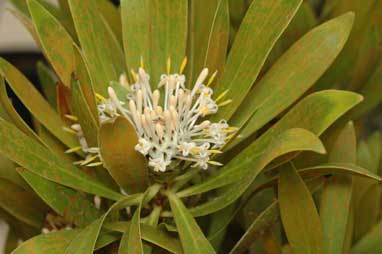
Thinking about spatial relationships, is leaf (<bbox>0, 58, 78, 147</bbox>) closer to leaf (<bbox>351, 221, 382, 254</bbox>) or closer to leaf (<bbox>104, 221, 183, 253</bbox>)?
leaf (<bbox>104, 221, 183, 253</bbox>)

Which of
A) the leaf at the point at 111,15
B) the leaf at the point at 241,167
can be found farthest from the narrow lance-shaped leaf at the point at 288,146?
the leaf at the point at 111,15

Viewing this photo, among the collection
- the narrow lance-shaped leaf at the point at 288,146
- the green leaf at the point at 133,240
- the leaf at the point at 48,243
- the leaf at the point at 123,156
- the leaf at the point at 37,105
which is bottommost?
the green leaf at the point at 133,240

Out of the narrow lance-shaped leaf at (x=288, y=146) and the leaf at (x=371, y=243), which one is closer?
the narrow lance-shaped leaf at (x=288, y=146)

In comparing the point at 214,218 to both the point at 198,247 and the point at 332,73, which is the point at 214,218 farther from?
the point at 332,73

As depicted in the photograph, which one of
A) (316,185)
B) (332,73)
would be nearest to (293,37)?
(332,73)

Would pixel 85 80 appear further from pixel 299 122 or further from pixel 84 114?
pixel 299 122

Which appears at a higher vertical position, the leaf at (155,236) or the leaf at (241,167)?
the leaf at (241,167)

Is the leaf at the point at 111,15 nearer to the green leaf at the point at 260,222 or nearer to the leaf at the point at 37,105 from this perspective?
the leaf at the point at 37,105
